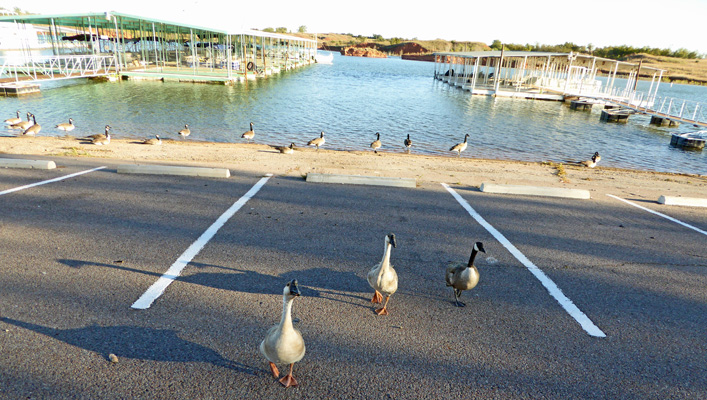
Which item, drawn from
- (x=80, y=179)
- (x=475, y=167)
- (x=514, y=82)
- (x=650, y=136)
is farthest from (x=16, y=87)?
(x=514, y=82)

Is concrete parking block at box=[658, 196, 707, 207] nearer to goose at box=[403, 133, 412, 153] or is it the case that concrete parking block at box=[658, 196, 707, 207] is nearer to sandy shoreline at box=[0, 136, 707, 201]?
sandy shoreline at box=[0, 136, 707, 201]

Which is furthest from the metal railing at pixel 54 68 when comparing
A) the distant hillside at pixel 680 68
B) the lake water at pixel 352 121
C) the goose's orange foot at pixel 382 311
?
the distant hillside at pixel 680 68

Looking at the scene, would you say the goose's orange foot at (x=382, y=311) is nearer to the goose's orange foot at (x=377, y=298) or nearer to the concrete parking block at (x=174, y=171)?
the goose's orange foot at (x=377, y=298)

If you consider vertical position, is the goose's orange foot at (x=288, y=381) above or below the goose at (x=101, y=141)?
above

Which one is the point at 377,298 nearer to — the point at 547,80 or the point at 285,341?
the point at 285,341

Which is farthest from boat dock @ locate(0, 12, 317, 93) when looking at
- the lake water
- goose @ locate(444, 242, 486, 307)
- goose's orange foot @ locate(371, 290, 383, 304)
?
goose @ locate(444, 242, 486, 307)

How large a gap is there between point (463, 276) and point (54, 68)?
4520 centimetres

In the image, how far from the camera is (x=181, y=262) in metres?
5.36

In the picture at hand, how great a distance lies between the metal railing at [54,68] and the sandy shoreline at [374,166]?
2276cm

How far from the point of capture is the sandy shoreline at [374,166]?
11719 mm

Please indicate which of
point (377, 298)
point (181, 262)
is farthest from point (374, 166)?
point (377, 298)

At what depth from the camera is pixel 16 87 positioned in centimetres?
2755

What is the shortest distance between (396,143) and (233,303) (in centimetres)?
1779

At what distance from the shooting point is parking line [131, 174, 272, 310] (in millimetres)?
4422
